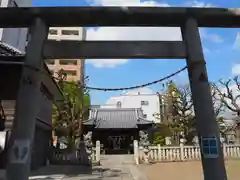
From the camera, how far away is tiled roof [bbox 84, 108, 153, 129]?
32.6 m

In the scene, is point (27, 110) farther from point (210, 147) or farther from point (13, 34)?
point (13, 34)

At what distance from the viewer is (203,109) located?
529 centimetres

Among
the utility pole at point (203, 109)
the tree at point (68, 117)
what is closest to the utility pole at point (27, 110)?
the utility pole at point (203, 109)

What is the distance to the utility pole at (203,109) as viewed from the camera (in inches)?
199

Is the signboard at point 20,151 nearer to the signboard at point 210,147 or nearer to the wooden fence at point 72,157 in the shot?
the signboard at point 210,147

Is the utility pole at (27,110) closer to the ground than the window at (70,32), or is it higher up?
closer to the ground

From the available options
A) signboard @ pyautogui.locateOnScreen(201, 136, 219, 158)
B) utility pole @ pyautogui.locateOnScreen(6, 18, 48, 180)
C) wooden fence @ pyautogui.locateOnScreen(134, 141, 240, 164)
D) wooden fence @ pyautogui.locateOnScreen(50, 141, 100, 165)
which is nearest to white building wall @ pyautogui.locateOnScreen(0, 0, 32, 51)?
wooden fence @ pyautogui.locateOnScreen(50, 141, 100, 165)

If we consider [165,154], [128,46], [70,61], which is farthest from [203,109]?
[70,61]

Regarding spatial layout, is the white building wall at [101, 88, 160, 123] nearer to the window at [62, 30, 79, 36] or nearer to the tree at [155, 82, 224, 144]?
the window at [62, 30, 79, 36]

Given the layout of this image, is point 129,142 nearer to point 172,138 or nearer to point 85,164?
point 172,138

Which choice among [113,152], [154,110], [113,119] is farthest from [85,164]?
[154,110]

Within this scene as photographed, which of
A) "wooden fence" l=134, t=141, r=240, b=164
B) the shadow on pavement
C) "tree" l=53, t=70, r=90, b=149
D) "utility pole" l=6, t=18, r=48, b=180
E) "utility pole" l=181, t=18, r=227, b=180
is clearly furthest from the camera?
"tree" l=53, t=70, r=90, b=149

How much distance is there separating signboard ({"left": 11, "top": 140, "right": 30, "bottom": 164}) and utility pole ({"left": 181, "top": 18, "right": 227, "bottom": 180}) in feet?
10.2

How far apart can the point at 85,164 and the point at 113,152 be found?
13300 mm
